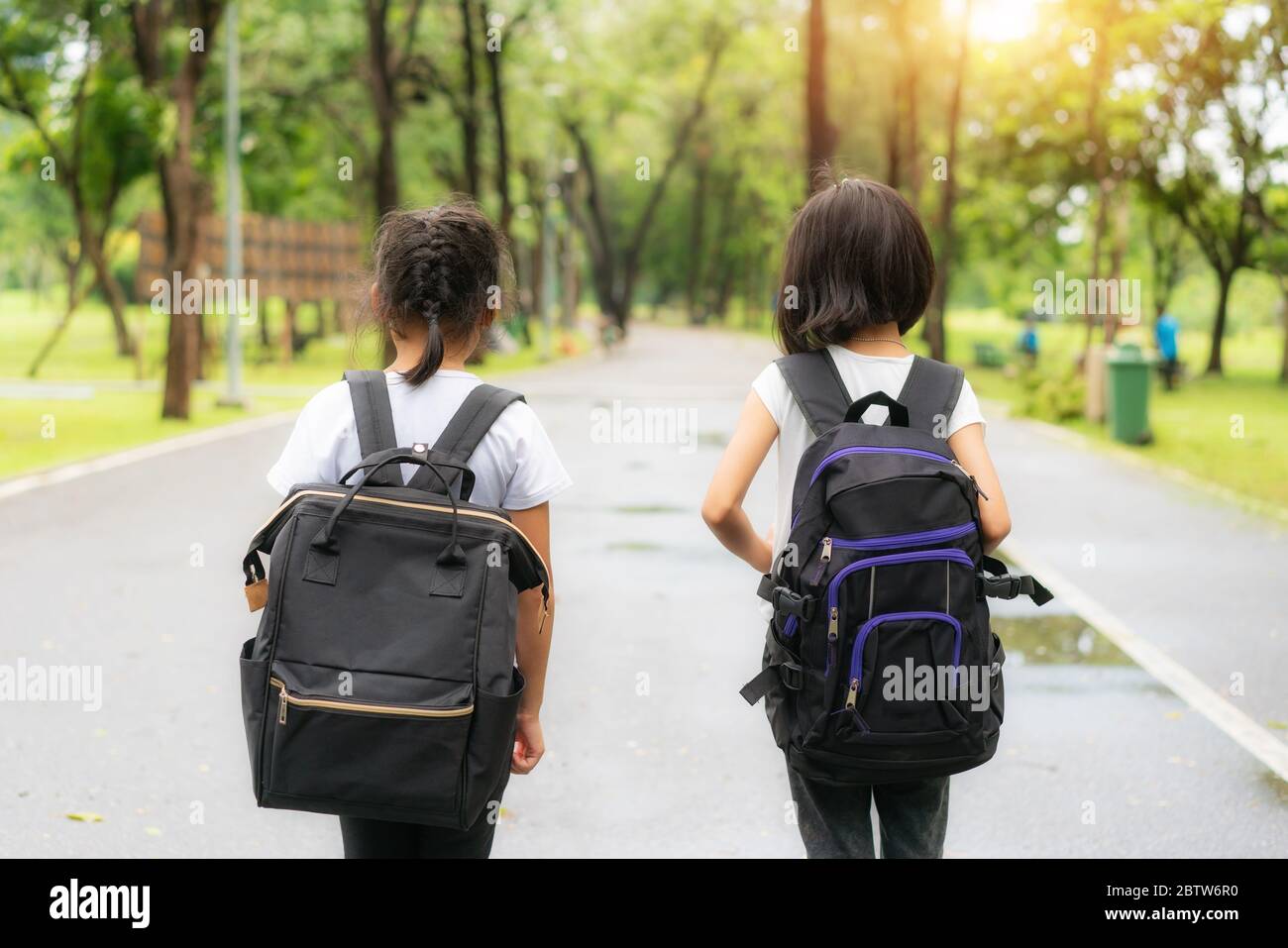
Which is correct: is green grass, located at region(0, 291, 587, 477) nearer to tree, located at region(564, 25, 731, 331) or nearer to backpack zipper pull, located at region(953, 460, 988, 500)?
backpack zipper pull, located at region(953, 460, 988, 500)

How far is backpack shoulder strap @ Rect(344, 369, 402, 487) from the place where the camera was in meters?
2.76

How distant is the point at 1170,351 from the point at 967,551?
30.5 meters

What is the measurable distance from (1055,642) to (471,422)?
5352 millimetres

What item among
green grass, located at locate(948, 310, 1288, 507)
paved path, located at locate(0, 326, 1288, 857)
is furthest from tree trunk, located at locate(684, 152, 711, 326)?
paved path, located at locate(0, 326, 1288, 857)

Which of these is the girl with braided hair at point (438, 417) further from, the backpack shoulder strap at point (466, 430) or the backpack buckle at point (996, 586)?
the backpack buckle at point (996, 586)

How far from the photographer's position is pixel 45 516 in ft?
36.3

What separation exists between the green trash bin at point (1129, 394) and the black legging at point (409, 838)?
15.8 meters

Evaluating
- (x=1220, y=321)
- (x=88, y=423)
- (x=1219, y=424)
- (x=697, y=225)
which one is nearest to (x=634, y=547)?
(x=88, y=423)

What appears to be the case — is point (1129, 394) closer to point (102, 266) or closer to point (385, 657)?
point (385, 657)

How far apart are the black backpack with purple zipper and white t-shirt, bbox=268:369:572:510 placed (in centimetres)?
48

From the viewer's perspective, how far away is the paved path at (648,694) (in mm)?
4758

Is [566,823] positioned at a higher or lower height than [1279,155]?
lower

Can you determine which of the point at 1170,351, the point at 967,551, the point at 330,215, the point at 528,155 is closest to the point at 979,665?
the point at 967,551
